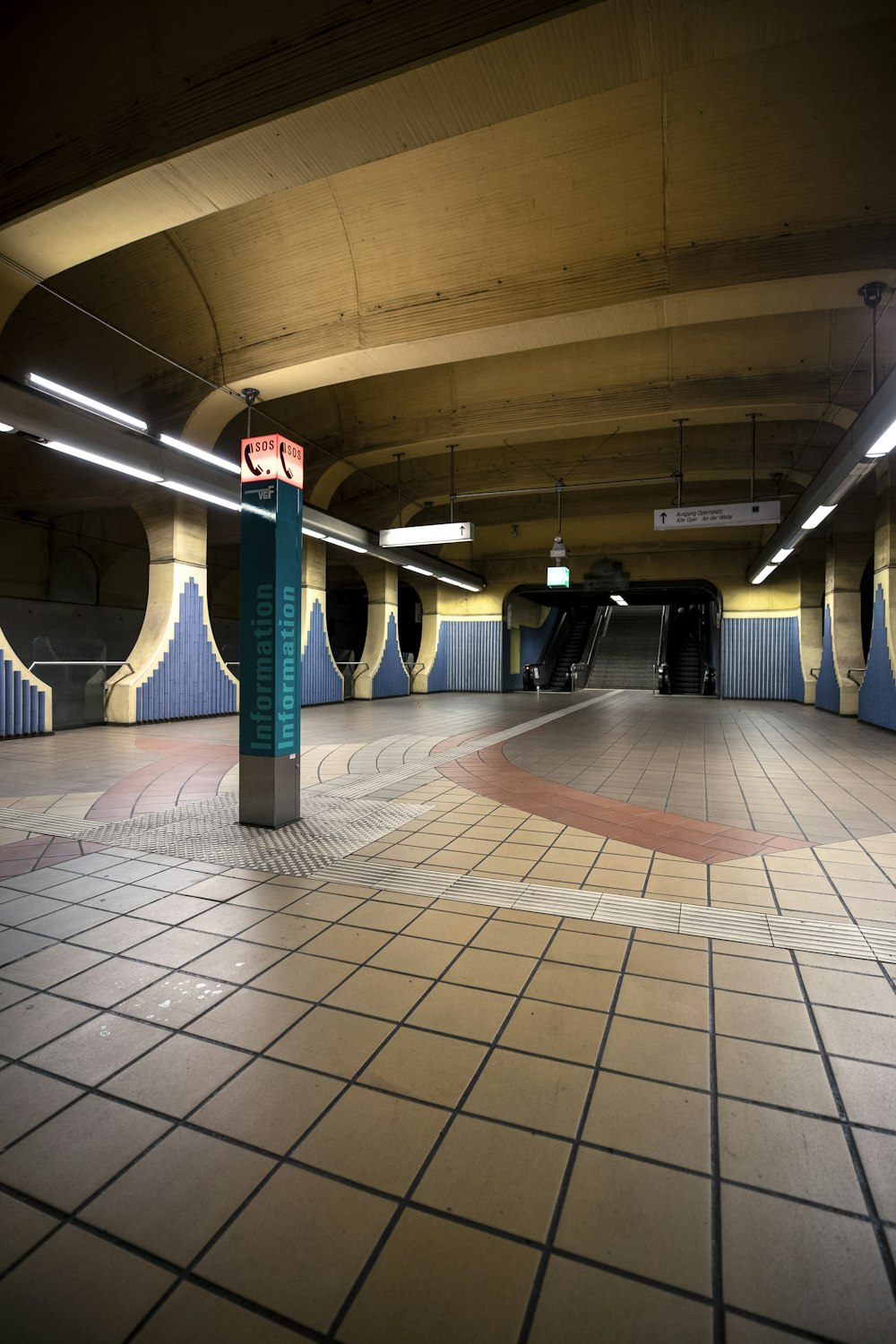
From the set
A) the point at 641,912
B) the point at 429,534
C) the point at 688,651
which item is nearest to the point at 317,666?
the point at 429,534

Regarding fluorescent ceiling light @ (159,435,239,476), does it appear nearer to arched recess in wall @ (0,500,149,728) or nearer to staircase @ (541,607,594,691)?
arched recess in wall @ (0,500,149,728)

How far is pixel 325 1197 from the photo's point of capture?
1525 millimetres

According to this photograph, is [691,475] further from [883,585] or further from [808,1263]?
[808,1263]

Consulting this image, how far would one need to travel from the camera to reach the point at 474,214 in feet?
20.8

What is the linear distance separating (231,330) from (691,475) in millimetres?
8718

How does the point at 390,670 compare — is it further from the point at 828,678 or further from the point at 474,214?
the point at 474,214

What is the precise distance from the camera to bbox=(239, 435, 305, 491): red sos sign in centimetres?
474

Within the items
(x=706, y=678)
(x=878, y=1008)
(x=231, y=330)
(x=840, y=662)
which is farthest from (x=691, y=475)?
(x=878, y=1008)

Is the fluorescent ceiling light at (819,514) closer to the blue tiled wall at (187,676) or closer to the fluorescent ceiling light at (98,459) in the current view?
the fluorescent ceiling light at (98,459)

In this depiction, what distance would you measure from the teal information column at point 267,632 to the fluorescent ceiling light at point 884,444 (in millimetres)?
5558

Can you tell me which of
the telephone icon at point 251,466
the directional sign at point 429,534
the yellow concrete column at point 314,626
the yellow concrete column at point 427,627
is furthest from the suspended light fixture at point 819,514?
the yellow concrete column at point 427,627

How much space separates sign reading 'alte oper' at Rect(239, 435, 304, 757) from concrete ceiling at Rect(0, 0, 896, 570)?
7.29 feet

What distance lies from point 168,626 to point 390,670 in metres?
7.88

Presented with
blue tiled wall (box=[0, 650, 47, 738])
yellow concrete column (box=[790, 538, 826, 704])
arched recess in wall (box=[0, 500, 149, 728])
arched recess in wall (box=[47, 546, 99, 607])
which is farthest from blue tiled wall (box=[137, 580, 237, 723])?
yellow concrete column (box=[790, 538, 826, 704])
